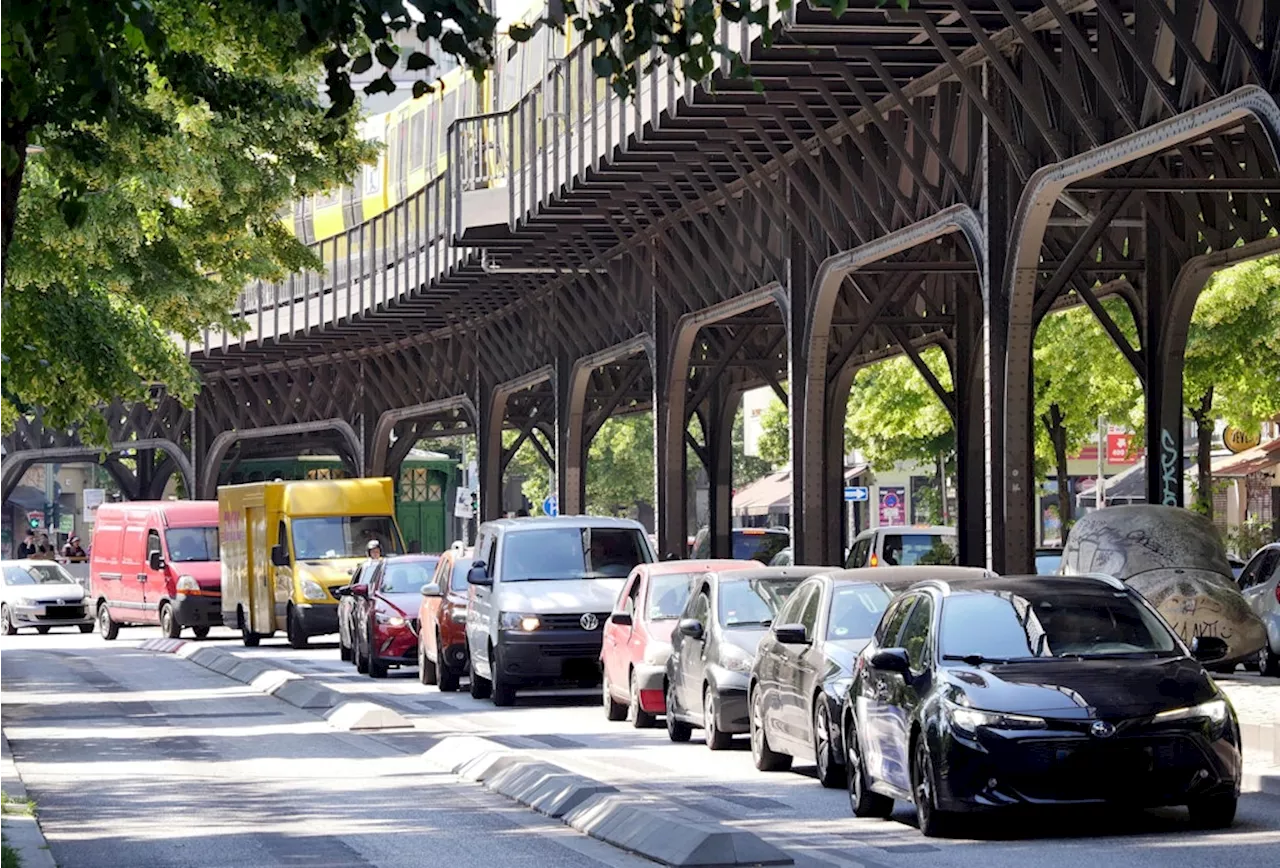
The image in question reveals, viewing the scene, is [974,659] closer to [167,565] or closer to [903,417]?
[167,565]

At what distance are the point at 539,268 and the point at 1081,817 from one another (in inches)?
1311

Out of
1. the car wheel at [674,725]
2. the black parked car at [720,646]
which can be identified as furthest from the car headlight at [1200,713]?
the car wheel at [674,725]

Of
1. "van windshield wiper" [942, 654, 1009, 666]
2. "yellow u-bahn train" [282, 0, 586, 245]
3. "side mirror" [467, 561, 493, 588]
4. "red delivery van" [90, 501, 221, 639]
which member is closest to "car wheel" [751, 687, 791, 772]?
"van windshield wiper" [942, 654, 1009, 666]

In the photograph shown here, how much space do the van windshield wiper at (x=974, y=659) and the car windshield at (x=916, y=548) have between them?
22.8m

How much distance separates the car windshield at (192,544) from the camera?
50938 millimetres

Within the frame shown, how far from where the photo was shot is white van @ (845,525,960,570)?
1453 inches

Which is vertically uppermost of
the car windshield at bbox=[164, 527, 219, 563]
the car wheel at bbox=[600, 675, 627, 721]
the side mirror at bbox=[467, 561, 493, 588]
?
the car windshield at bbox=[164, 527, 219, 563]

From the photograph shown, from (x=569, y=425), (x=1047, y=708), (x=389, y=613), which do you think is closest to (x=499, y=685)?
(x=389, y=613)

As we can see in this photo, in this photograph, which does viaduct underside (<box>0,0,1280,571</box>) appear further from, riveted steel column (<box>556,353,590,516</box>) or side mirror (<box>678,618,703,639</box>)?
side mirror (<box>678,618,703,639</box>)

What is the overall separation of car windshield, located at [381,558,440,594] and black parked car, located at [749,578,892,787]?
57.9 feet

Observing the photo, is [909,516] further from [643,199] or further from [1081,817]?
[1081,817]

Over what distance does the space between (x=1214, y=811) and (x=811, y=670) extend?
3.80 meters

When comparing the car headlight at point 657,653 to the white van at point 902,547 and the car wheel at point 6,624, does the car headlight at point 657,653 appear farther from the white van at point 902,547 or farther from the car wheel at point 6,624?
the car wheel at point 6,624

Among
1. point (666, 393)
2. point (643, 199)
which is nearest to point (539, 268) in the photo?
point (666, 393)
